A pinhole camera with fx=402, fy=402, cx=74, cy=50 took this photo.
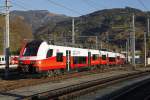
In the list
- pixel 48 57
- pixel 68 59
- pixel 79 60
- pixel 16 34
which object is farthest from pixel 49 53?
pixel 16 34

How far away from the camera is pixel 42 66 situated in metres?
33.4

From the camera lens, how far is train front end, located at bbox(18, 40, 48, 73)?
1303 inches

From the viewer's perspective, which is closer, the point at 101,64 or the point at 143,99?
the point at 143,99

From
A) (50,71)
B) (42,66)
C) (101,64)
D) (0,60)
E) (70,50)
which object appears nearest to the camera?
(42,66)

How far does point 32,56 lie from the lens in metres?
33.6

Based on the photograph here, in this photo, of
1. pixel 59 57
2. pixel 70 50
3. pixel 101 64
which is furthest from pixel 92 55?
pixel 59 57

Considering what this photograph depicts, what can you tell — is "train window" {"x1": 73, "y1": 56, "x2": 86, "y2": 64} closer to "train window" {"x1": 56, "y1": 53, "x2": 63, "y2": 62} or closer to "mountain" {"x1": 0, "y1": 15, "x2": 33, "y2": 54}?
"train window" {"x1": 56, "y1": 53, "x2": 63, "y2": 62}

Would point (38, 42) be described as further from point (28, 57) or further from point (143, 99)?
point (143, 99)

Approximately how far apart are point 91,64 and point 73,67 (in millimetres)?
8952

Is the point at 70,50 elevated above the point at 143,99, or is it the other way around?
the point at 70,50

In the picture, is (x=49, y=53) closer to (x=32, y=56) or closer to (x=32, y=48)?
(x=32, y=48)

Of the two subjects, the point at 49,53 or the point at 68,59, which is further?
the point at 68,59

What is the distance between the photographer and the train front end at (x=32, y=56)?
33094mm

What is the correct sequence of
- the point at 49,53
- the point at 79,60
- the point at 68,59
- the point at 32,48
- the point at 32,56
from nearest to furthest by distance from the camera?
the point at 32,56 < the point at 32,48 < the point at 49,53 < the point at 68,59 < the point at 79,60
